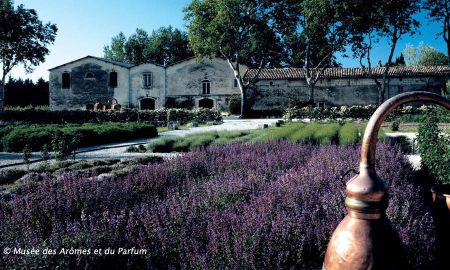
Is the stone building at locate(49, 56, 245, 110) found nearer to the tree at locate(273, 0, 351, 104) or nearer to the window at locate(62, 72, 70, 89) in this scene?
the window at locate(62, 72, 70, 89)

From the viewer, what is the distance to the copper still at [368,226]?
113 centimetres

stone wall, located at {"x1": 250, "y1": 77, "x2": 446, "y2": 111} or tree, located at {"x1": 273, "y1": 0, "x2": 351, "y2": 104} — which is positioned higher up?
tree, located at {"x1": 273, "y1": 0, "x2": 351, "y2": 104}

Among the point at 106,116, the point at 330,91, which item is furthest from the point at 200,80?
the point at 106,116

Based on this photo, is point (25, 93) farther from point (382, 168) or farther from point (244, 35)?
point (382, 168)

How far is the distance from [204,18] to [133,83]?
11931 mm

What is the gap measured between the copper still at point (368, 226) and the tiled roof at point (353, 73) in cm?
3981

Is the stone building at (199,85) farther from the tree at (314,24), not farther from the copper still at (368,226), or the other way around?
the copper still at (368,226)

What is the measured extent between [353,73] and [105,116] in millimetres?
25020

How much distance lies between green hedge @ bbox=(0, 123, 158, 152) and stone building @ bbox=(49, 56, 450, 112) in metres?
22.5

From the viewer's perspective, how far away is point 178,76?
4262 cm

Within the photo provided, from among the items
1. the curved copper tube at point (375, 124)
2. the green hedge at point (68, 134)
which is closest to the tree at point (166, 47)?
the green hedge at point (68, 134)

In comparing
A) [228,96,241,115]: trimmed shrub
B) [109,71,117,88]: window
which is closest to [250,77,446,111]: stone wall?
[228,96,241,115]: trimmed shrub

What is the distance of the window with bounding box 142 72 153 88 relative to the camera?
42.7 metres

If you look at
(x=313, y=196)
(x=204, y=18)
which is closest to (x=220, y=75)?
(x=204, y=18)
